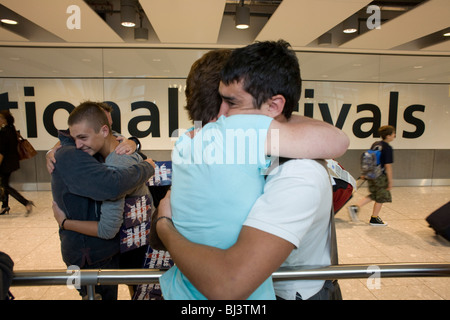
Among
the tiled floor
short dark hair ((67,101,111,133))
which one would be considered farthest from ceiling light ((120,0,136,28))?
short dark hair ((67,101,111,133))

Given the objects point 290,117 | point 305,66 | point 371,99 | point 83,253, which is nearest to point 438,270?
point 290,117

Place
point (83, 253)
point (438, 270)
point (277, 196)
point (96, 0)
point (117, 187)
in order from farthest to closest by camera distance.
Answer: point (96, 0)
point (83, 253)
point (117, 187)
point (438, 270)
point (277, 196)

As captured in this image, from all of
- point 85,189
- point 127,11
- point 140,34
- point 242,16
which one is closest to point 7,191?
point 127,11

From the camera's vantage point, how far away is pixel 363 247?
3830 mm

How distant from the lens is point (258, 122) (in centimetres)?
66

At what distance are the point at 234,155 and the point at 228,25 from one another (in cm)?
667

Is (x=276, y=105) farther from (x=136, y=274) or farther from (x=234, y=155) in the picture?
(x=136, y=274)

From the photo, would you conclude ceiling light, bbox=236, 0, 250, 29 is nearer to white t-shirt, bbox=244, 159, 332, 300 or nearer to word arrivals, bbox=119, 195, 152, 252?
word arrivals, bbox=119, 195, 152, 252

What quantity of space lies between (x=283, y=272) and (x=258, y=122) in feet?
1.53

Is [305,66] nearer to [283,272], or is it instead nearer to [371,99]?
[371,99]

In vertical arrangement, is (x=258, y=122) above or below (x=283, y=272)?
above

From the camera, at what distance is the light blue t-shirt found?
2.10 ft

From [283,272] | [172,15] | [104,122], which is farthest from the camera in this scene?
[172,15]

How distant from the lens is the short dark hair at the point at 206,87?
3.49 ft
